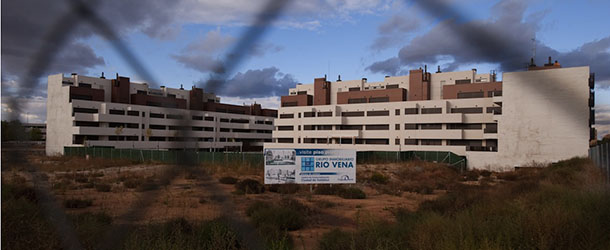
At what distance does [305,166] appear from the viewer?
Answer: 19.9 meters

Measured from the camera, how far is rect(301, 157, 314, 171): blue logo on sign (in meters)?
19.9

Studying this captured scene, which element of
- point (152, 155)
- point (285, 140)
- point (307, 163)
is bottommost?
point (152, 155)

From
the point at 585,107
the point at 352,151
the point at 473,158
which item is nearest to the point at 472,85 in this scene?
the point at 473,158

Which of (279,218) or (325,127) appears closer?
(279,218)

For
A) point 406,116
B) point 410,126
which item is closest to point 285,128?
point 406,116

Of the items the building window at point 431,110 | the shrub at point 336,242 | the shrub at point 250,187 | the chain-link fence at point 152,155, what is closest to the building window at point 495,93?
the building window at point 431,110

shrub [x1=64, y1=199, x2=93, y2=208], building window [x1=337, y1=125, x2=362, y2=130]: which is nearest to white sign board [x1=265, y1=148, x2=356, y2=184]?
shrub [x1=64, y1=199, x2=93, y2=208]

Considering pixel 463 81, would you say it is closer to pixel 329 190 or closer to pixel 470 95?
pixel 470 95

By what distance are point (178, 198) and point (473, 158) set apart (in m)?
36.6

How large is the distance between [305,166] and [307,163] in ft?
0.58

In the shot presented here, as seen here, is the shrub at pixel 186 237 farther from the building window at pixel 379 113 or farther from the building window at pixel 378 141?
the building window at pixel 379 113

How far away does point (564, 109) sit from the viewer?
157 cm

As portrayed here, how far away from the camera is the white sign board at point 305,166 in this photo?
19891 millimetres

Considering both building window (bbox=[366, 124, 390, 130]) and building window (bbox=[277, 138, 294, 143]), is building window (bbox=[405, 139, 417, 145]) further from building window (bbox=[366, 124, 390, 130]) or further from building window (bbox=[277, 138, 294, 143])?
building window (bbox=[277, 138, 294, 143])
